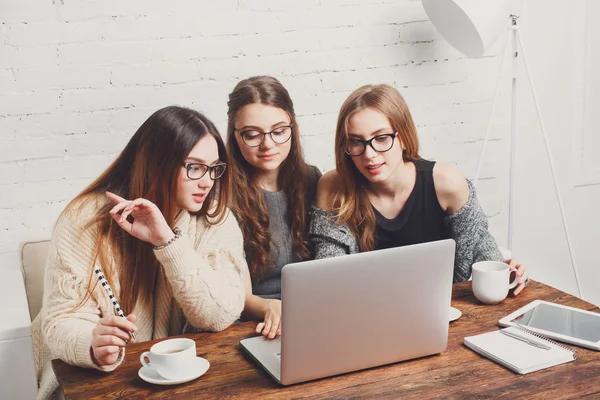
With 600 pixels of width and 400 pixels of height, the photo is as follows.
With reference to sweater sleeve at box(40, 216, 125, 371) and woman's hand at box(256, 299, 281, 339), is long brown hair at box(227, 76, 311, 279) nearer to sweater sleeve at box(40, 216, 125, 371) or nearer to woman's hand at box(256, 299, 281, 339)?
woman's hand at box(256, 299, 281, 339)

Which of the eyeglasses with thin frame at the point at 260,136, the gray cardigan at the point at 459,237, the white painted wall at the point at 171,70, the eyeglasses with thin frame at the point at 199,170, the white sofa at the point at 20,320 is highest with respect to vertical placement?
the white painted wall at the point at 171,70

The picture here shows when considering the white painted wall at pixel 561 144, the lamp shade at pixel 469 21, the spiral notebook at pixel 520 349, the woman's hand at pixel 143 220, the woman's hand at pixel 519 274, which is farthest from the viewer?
the white painted wall at pixel 561 144

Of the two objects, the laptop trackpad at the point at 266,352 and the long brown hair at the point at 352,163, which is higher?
the long brown hair at the point at 352,163

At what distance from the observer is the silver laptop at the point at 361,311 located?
51.8 inches

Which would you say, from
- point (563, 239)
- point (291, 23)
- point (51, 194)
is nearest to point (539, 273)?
point (563, 239)

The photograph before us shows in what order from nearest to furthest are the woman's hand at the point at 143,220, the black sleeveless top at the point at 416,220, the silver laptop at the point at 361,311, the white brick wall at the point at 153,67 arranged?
the silver laptop at the point at 361,311 → the woman's hand at the point at 143,220 → the black sleeveless top at the point at 416,220 → the white brick wall at the point at 153,67

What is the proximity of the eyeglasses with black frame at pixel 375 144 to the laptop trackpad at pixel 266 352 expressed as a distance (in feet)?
2.27

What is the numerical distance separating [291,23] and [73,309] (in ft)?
5.68

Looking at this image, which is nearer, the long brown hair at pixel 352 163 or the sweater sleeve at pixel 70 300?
the sweater sleeve at pixel 70 300

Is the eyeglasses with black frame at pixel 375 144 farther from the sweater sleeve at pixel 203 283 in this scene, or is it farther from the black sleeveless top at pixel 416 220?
the sweater sleeve at pixel 203 283

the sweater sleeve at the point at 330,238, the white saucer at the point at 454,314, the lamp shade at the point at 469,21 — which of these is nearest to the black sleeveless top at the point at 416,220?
the sweater sleeve at the point at 330,238

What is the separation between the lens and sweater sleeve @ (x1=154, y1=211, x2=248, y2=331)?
Answer: 163cm

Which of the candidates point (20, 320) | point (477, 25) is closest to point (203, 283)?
point (20, 320)

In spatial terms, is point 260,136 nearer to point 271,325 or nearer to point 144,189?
point 144,189
